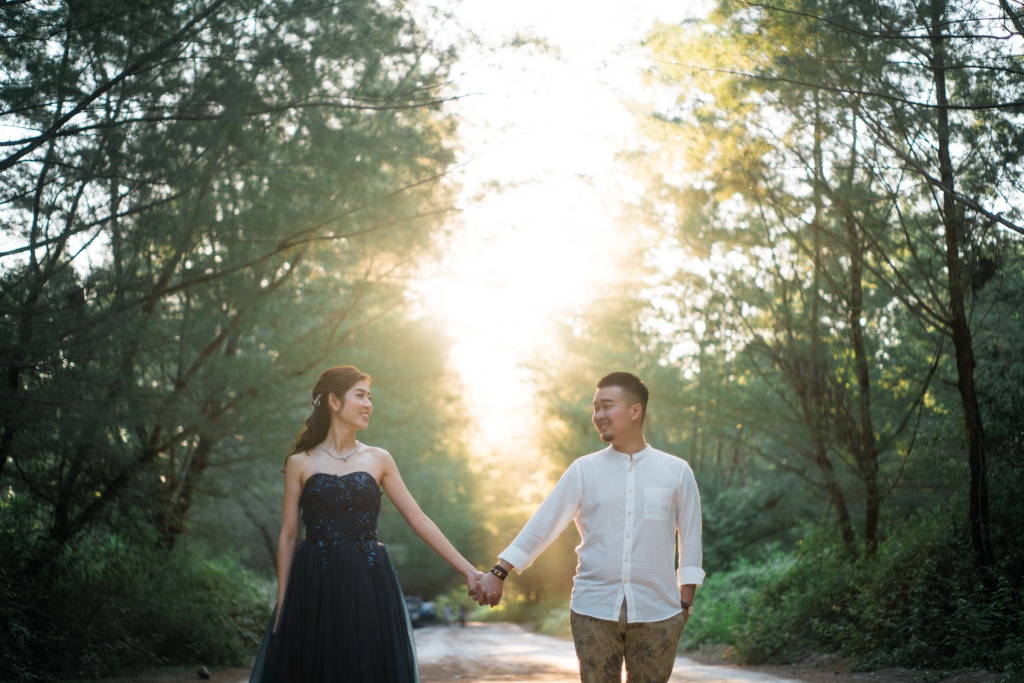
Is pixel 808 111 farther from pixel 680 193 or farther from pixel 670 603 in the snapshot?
pixel 670 603

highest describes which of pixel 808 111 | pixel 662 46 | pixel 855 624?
pixel 662 46

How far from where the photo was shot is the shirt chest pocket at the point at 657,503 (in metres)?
5.20

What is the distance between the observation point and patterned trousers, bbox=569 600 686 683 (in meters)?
5.04

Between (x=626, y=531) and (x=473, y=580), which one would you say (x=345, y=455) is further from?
(x=626, y=531)

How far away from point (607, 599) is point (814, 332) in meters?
11.2

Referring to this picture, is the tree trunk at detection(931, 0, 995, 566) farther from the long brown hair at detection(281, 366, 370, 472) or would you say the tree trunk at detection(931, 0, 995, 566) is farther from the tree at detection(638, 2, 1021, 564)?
the long brown hair at detection(281, 366, 370, 472)

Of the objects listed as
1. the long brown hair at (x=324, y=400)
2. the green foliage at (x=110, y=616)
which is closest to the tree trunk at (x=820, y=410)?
the green foliage at (x=110, y=616)

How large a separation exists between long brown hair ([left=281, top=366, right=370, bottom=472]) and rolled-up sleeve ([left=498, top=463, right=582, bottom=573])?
144cm

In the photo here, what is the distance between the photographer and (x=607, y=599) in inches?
200

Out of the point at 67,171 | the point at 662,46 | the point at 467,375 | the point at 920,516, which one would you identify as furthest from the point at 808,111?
the point at 467,375

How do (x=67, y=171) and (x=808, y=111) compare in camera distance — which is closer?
(x=67, y=171)

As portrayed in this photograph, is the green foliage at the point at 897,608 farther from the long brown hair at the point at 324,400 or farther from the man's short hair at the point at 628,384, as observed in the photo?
the long brown hair at the point at 324,400

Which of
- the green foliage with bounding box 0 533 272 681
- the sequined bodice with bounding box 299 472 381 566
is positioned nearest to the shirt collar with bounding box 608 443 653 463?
the sequined bodice with bounding box 299 472 381 566

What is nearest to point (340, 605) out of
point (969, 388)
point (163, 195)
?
point (163, 195)
